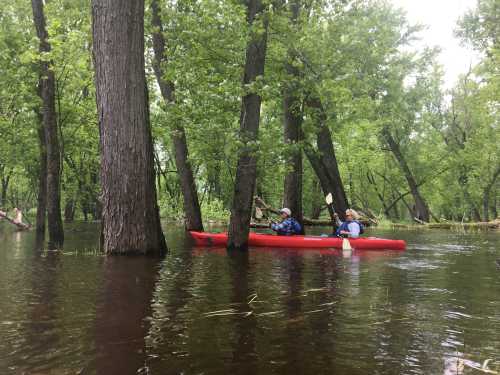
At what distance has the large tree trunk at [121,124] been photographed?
8.91 meters

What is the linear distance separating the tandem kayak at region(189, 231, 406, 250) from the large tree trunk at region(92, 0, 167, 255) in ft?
12.1

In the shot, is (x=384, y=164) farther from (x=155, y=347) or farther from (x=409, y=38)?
(x=155, y=347)

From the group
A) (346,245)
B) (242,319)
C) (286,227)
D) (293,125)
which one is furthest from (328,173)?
(242,319)

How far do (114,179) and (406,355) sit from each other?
22.7 feet

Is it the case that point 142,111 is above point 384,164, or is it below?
below

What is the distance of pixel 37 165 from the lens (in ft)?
76.1

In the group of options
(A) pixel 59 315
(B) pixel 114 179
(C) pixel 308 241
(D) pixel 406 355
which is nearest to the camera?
(D) pixel 406 355

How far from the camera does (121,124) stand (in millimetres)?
9039

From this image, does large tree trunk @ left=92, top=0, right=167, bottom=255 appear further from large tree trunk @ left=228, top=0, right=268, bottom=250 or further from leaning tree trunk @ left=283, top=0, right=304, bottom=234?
leaning tree trunk @ left=283, top=0, right=304, bottom=234

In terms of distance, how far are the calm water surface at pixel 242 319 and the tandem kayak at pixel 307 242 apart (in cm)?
392

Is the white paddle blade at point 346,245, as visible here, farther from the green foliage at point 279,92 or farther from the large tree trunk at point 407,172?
the large tree trunk at point 407,172

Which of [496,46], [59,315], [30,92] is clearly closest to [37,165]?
[30,92]

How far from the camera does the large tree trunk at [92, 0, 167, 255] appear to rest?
29.2ft

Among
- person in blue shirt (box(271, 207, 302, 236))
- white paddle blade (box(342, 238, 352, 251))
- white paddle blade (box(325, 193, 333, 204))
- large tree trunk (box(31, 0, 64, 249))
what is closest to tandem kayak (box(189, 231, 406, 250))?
white paddle blade (box(342, 238, 352, 251))
